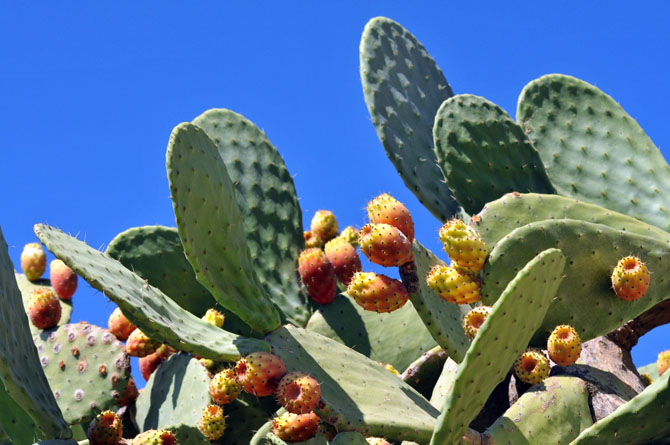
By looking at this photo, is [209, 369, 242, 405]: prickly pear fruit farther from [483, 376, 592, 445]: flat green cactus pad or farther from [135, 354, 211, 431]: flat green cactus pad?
[483, 376, 592, 445]: flat green cactus pad

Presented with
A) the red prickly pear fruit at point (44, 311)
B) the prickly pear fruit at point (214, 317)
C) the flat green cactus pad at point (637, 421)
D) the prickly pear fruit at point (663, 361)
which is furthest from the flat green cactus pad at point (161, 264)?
the prickly pear fruit at point (663, 361)

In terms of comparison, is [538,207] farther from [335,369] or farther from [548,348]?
[335,369]

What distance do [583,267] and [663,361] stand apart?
4.06 ft

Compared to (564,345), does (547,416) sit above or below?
below

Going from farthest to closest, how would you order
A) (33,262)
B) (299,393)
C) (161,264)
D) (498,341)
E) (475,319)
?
(33,262) → (161,264) → (475,319) → (299,393) → (498,341)

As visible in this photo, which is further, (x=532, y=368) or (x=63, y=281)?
(x=63, y=281)

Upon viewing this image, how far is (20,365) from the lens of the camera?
2.93 m

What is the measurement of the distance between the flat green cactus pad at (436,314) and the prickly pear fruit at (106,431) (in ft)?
3.76

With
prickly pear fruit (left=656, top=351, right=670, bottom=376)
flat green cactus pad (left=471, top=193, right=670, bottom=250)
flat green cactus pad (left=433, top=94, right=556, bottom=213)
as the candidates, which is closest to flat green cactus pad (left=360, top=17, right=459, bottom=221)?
flat green cactus pad (left=433, top=94, right=556, bottom=213)

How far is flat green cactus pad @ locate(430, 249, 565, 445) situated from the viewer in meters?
2.53

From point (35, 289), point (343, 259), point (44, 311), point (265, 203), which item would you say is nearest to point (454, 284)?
point (343, 259)

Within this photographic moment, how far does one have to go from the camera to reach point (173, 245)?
4.06 metres

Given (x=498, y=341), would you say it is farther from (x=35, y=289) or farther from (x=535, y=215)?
(x=35, y=289)

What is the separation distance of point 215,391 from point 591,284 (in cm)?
136
